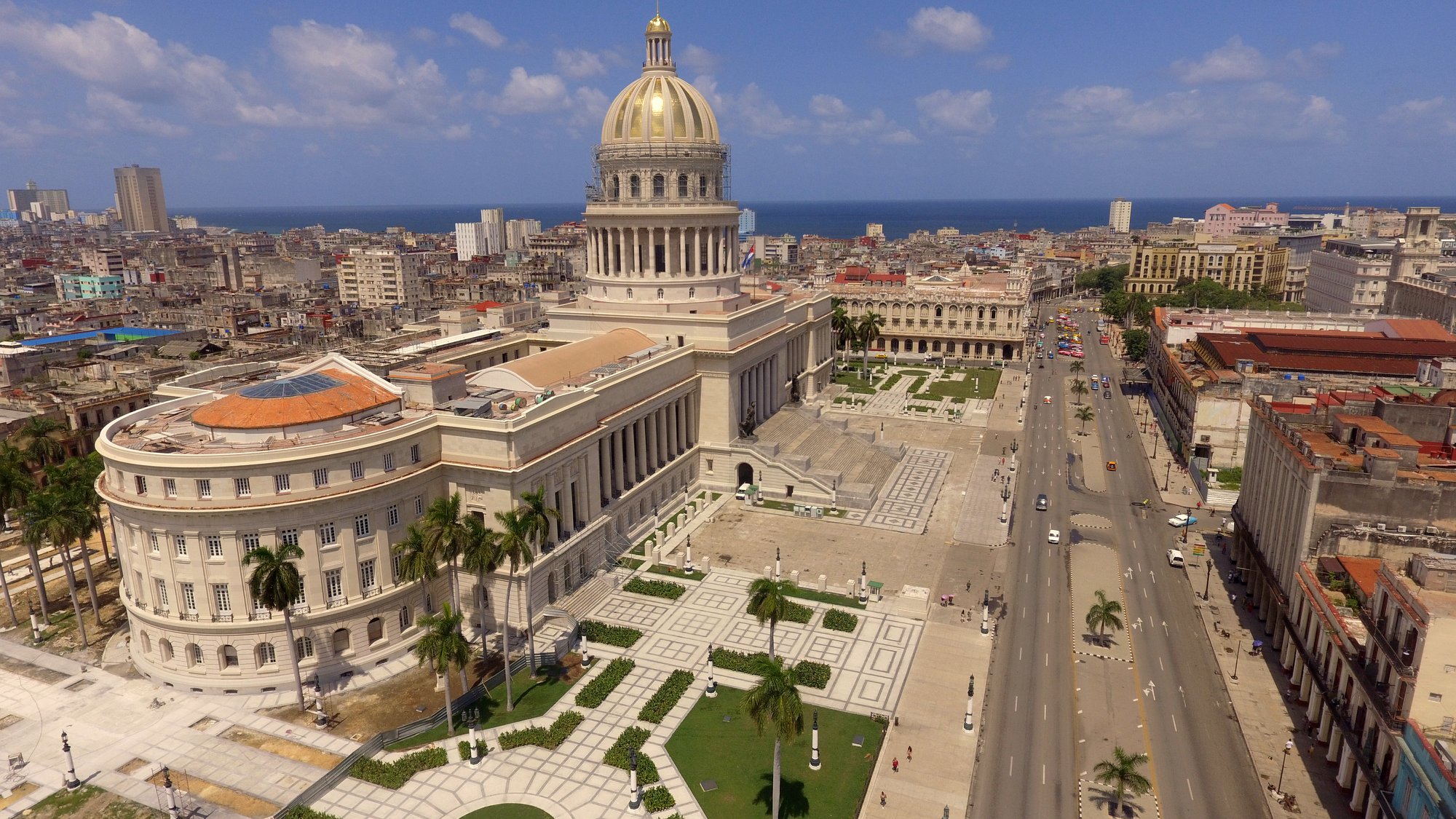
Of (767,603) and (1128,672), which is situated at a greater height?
(767,603)

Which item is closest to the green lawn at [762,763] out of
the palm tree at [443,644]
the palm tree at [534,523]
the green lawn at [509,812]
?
the green lawn at [509,812]

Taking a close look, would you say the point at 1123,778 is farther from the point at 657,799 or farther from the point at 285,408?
A: the point at 285,408

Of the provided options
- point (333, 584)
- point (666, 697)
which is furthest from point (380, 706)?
point (666, 697)

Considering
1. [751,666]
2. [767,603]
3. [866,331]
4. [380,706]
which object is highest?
[866,331]

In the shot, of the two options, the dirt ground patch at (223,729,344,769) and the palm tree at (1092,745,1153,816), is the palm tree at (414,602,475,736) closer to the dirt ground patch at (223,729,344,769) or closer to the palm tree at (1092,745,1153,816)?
the dirt ground patch at (223,729,344,769)

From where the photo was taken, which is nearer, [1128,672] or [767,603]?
[767,603]

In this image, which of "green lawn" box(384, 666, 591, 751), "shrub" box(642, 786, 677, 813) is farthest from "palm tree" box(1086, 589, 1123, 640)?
"green lawn" box(384, 666, 591, 751)
